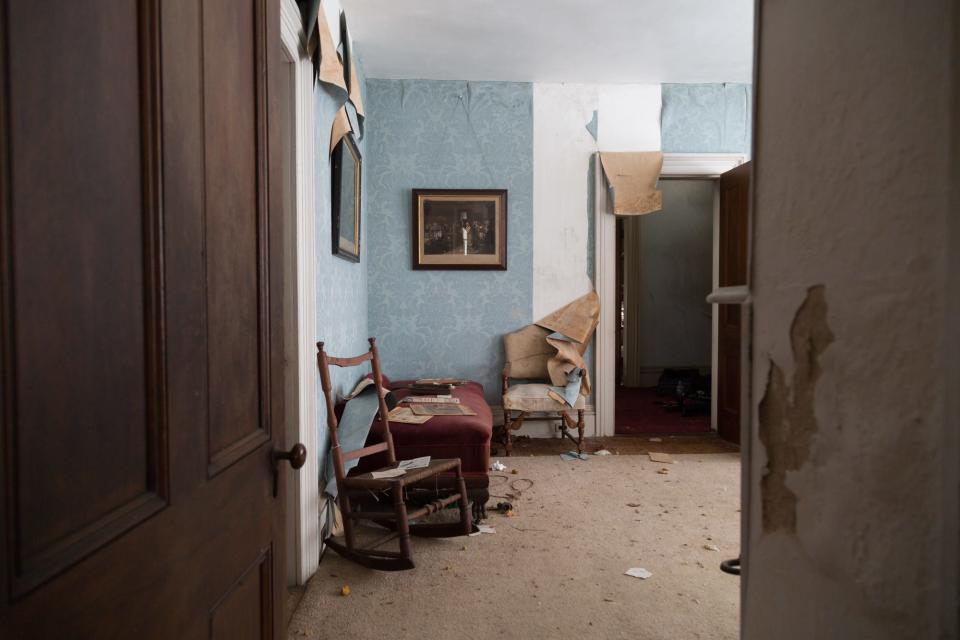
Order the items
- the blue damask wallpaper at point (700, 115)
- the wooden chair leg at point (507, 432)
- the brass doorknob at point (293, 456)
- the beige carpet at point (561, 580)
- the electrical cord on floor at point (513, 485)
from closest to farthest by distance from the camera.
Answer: the brass doorknob at point (293, 456) < the beige carpet at point (561, 580) < the electrical cord on floor at point (513, 485) < the wooden chair leg at point (507, 432) < the blue damask wallpaper at point (700, 115)

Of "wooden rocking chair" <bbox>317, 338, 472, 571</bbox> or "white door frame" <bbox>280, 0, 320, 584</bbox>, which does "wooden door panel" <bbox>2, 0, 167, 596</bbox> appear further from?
"wooden rocking chair" <bbox>317, 338, 472, 571</bbox>

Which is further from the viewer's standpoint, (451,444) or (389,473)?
(451,444)

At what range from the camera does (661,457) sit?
182 inches

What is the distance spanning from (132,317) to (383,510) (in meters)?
2.73

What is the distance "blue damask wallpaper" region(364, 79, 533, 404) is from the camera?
16.9ft

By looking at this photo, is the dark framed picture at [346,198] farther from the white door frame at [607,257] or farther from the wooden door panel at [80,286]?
the wooden door panel at [80,286]

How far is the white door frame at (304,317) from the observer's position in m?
2.62

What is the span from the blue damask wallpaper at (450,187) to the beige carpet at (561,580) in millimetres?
1798

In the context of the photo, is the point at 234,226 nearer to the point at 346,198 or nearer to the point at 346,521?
the point at 346,521

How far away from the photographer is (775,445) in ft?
2.83

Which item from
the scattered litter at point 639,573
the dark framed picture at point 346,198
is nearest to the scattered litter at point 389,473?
the scattered litter at point 639,573

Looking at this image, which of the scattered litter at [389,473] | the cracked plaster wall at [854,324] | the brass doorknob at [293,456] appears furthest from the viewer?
the scattered litter at [389,473]

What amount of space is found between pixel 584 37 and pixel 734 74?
1.61m

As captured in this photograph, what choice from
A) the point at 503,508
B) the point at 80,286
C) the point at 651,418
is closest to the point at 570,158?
the point at 651,418
